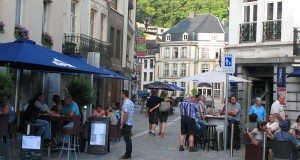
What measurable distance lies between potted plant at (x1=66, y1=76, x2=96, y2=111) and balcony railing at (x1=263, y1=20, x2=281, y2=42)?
7.31 meters

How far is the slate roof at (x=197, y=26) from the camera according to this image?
9025 cm

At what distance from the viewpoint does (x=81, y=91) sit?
1611cm

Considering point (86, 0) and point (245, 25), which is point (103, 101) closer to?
point (86, 0)

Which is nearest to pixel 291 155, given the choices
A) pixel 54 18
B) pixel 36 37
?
pixel 36 37

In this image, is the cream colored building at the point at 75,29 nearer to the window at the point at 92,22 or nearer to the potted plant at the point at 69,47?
the window at the point at 92,22

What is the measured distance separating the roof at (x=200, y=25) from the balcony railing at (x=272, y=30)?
70478 mm

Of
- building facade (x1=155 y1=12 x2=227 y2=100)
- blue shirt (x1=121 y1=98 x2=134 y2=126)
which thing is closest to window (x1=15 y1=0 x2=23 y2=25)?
blue shirt (x1=121 y1=98 x2=134 y2=126)

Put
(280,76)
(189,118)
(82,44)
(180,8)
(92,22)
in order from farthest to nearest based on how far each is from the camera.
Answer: (180,8) → (92,22) → (82,44) → (280,76) → (189,118)

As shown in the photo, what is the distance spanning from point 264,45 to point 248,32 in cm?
119

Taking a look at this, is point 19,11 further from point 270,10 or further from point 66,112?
point 270,10

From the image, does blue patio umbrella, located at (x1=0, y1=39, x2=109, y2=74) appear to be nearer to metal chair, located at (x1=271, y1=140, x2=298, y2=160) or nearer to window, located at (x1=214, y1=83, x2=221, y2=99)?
metal chair, located at (x1=271, y1=140, x2=298, y2=160)

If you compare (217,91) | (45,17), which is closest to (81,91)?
(45,17)

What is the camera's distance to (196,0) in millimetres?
95875

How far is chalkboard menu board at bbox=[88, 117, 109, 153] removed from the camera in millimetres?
13156
